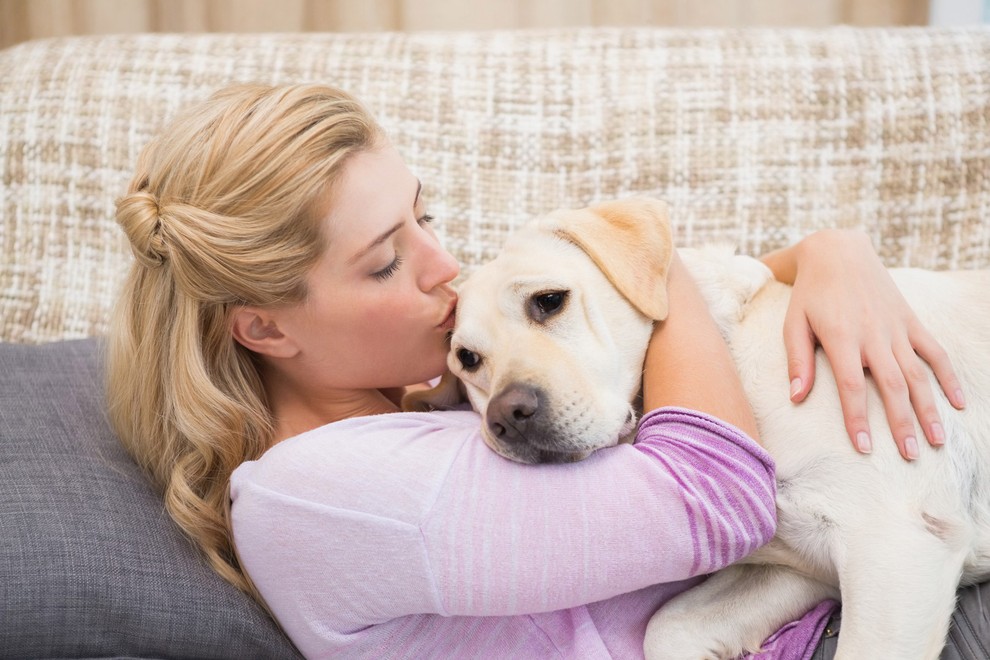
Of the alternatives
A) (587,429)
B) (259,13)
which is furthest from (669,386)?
(259,13)

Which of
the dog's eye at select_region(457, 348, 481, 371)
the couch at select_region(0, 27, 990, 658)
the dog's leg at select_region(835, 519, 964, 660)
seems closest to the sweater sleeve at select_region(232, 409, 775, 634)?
the dog's leg at select_region(835, 519, 964, 660)

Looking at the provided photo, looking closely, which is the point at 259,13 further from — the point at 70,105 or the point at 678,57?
the point at 678,57

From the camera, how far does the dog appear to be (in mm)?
1349

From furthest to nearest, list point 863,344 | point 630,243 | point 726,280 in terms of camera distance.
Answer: point 726,280, point 630,243, point 863,344

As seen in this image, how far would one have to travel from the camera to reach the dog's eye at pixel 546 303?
5.18ft

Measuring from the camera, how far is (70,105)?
8.30ft

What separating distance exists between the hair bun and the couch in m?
0.64

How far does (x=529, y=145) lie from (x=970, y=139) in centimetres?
119

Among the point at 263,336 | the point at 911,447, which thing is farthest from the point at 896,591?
the point at 263,336

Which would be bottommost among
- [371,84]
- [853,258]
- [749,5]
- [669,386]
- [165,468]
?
[165,468]

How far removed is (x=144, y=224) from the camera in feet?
4.95

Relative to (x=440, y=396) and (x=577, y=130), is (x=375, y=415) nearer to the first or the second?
(x=440, y=396)

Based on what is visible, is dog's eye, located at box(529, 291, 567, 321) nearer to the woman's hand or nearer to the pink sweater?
the pink sweater

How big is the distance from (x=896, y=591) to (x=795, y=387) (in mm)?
360
